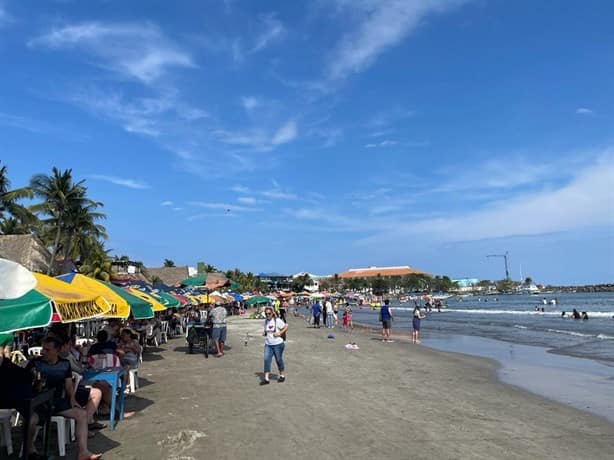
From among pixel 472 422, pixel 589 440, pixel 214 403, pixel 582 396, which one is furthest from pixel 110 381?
pixel 582 396

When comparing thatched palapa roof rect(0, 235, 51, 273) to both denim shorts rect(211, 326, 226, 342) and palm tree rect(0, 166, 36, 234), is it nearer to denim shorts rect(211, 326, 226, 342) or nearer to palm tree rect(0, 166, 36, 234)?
palm tree rect(0, 166, 36, 234)

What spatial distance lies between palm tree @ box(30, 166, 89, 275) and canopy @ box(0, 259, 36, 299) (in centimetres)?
3325

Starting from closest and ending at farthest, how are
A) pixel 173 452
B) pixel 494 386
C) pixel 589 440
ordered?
1. pixel 173 452
2. pixel 589 440
3. pixel 494 386

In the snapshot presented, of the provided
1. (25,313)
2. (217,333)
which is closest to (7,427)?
(25,313)

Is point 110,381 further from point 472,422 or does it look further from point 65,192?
point 65,192

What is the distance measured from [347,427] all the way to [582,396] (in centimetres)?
595

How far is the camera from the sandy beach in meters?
5.36

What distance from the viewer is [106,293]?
7305mm

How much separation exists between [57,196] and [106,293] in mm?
31462

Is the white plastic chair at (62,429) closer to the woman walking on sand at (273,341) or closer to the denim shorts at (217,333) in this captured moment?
the woman walking on sand at (273,341)

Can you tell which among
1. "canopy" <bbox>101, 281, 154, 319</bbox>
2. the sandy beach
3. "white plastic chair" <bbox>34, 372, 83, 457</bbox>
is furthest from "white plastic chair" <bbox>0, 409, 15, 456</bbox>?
"canopy" <bbox>101, 281, 154, 319</bbox>

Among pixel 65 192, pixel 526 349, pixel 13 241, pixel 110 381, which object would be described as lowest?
pixel 526 349

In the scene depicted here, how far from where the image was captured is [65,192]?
34.9 metres

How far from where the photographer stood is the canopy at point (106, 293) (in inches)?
275
